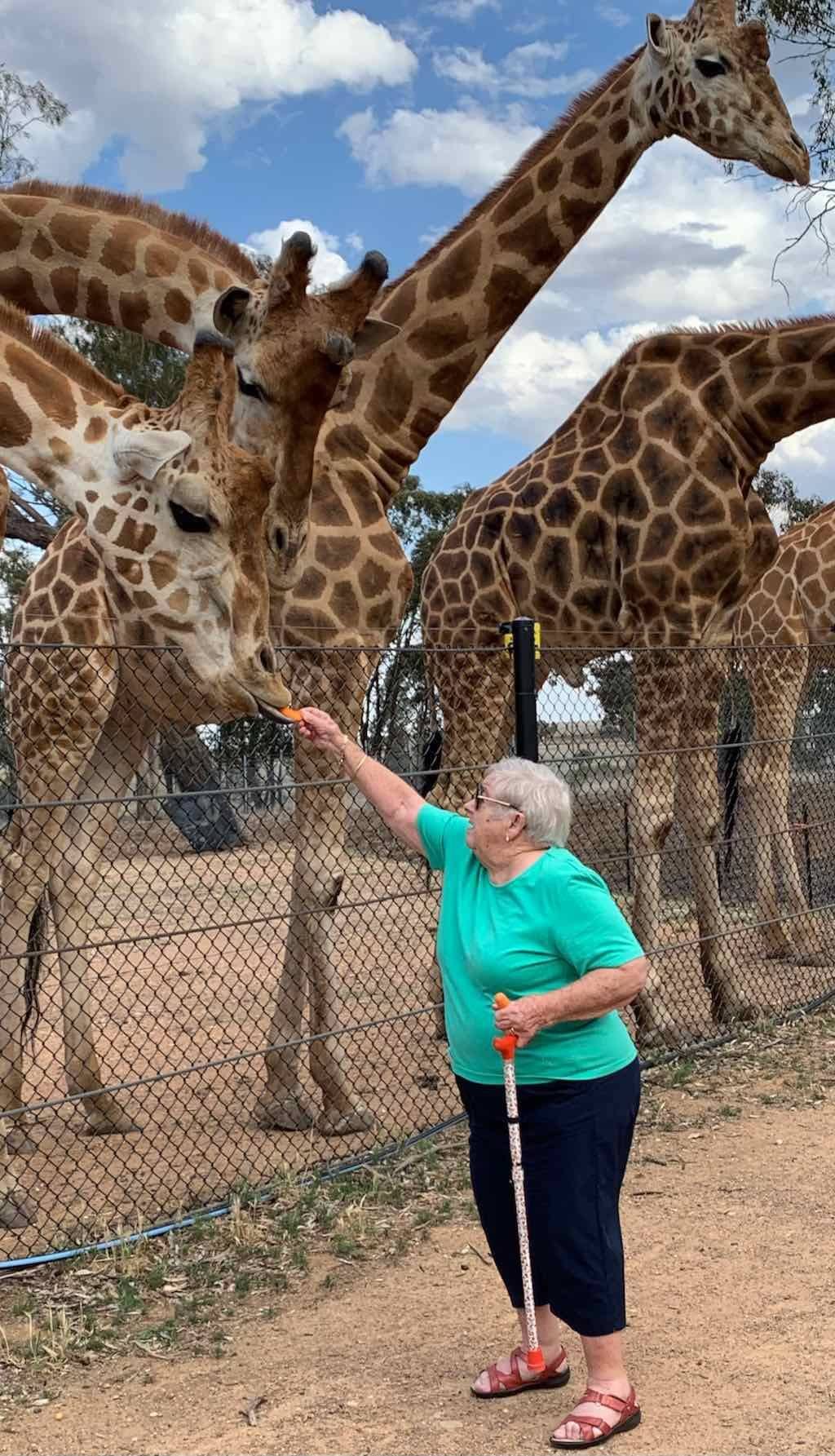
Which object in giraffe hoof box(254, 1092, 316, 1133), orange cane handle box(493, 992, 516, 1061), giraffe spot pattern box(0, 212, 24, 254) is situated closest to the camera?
orange cane handle box(493, 992, 516, 1061)

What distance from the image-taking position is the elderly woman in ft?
10.2

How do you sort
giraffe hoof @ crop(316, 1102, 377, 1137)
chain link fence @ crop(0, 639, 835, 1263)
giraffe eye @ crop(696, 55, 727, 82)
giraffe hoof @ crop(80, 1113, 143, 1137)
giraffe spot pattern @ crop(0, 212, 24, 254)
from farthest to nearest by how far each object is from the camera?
giraffe eye @ crop(696, 55, 727, 82) → giraffe spot pattern @ crop(0, 212, 24, 254) → giraffe hoof @ crop(80, 1113, 143, 1137) → giraffe hoof @ crop(316, 1102, 377, 1137) → chain link fence @ crop(0, 639, 835, 1263)

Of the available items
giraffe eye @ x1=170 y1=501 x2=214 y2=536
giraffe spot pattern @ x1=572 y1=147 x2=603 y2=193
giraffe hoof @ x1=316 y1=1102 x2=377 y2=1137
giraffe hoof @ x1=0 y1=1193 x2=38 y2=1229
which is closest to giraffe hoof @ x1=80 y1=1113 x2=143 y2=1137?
giraffe hoof @ x1=316 y1=1102 x2=377 y2=1137

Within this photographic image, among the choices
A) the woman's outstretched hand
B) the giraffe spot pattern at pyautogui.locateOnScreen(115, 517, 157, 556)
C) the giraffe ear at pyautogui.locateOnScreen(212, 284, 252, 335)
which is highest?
the giraffe ear at pyautogui.locateOnScreen(212, 284, 252, 335)

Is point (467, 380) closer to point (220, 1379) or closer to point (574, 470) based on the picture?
point (574, 470)

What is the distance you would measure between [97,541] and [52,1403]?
2.57m

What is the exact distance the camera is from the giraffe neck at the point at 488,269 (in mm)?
6500

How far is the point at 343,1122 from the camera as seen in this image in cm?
533

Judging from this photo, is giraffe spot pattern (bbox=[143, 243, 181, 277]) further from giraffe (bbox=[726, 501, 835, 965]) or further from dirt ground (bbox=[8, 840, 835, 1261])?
giraffe (bbox=[726, 501, 835, 965])

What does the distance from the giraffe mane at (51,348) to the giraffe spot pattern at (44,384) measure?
9 cm

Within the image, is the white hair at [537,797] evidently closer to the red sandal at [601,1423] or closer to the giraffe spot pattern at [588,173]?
the red sandal at [601,1423]

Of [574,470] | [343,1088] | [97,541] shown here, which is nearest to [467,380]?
[574,470]

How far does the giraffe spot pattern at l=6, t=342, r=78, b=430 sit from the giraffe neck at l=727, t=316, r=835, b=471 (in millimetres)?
3813

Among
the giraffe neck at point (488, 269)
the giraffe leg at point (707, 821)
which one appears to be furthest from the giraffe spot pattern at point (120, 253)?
the giraffe leg at point (707, 821)
